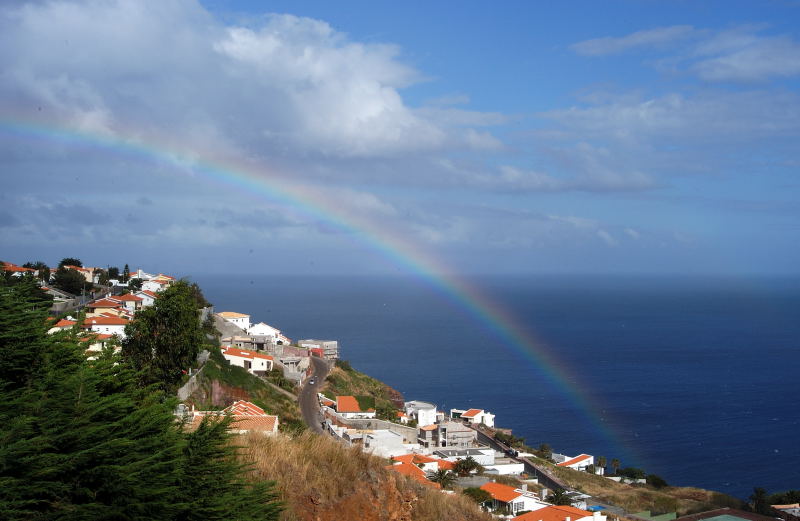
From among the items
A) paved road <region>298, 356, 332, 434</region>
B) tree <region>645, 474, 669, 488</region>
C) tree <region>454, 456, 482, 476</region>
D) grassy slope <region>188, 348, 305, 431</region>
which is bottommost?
tree <region>645, 474, 669, 488</region>

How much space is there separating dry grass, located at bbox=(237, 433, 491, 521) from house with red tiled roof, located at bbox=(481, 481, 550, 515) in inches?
606

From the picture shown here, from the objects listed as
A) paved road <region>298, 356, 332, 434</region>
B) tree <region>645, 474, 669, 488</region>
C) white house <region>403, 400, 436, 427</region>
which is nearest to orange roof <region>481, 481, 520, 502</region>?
paved road <region>298, 356, 332, 434</region>

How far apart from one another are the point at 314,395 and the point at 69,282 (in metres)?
20.4

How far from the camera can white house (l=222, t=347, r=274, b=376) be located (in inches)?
1533

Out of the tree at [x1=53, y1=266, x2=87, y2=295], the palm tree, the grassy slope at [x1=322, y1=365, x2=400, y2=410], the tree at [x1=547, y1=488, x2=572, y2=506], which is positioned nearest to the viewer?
the palm tree

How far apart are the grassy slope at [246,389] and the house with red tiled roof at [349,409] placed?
133 inches

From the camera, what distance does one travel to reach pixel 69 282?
46.6 meters

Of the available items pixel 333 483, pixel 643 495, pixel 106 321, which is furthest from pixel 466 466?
pixel 333 483

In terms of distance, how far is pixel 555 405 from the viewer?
218 feet

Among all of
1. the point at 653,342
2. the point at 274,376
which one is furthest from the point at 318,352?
the point at 653,342

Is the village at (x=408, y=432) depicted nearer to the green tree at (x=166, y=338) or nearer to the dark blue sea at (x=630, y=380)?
the green tree at (x=166, y=338)

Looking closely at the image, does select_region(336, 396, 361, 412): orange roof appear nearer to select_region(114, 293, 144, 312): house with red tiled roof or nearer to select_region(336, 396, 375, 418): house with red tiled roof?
select_region(336, 396, 375, 418): house with red tiled roof

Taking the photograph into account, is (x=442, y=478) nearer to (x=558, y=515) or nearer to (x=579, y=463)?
(x=558, y=515)

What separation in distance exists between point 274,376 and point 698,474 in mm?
29596
